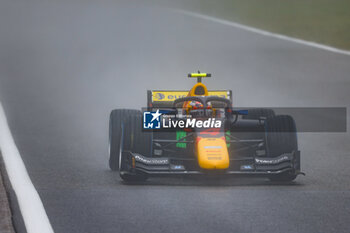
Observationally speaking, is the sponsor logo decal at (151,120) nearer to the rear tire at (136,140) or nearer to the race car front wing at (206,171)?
the rear tire at (136,140)

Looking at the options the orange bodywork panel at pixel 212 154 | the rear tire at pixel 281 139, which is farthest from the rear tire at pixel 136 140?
the rear tire at pixel 281 139

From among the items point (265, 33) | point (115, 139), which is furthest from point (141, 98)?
point (265, 33)

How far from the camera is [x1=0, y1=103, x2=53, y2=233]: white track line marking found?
7.74 metres

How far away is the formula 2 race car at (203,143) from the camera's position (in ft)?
33.3

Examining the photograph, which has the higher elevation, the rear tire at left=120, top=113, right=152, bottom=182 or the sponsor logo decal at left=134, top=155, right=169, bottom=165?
the rear tire at left=120, top=113, right=152, bottom=182

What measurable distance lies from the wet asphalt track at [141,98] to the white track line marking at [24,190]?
105 millimetres

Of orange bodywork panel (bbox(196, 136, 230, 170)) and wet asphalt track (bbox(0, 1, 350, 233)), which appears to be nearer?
wet asphalt track (bbox(0, 1, 350, 233))

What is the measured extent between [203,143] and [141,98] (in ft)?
34.0

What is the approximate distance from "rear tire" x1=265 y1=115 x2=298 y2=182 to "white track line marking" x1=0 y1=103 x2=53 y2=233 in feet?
9.64

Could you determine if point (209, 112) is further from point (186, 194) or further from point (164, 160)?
point (186, 194)

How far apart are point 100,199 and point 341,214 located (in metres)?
2.42

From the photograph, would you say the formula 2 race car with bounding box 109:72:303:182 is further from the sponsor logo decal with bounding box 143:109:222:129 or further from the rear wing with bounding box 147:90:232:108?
the rear wing with bounding box 147:90:232:108

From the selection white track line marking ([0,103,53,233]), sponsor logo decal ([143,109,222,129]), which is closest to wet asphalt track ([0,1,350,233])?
white track line marking ([0,103,53,233])

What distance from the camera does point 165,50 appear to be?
29.2 m
